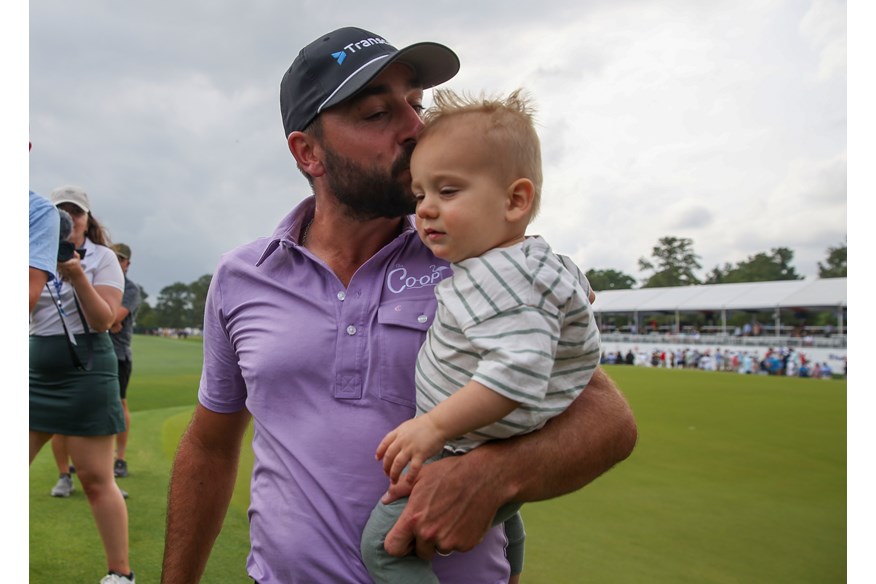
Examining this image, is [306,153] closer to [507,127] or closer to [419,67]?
[419,67]

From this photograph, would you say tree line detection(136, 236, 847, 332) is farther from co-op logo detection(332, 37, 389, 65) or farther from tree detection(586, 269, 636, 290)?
co-op logo detection(332, 37, 389, 65)

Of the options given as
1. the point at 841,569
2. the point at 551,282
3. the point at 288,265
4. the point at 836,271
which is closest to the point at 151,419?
the point at 841,569

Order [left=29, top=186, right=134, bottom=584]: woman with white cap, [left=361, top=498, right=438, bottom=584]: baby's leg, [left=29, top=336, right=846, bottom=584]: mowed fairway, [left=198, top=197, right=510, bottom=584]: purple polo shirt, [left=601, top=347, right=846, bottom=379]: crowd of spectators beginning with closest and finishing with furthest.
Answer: [left=361, top=498, right=438, bottom=584]: baby's leg, [left=198, top=197, right=510, bottom=584]: purple polo shirt, [left=29, top=186, right=134, bottom=584]: woman with white cap, [left=29, top=336, right=846, bottom=584]: mowed fairway, [left=601, top=347, right=846, bottom=379]: crowd of spectators

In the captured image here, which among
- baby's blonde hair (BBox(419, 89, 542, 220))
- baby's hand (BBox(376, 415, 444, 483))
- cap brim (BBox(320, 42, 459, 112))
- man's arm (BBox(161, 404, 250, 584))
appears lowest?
man's arm (BBox(161, 404, 250, 584))

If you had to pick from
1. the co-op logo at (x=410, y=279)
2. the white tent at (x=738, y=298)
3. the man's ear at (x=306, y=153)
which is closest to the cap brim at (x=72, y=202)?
the man's ear at (x=306, y=153)

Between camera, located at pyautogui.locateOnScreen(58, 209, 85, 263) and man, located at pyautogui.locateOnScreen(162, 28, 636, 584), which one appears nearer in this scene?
man, located at pyautogui.locateOnScreen(162, 28, 636, 584)

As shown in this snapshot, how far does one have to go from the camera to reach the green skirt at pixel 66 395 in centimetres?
406

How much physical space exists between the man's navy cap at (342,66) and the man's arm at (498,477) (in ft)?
3.03

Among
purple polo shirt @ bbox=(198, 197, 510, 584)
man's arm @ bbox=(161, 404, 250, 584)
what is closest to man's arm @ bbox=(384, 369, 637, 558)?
purple polo shirt @ bbox=(198, 197, 510, 584)

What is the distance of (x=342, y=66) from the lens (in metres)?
1.82

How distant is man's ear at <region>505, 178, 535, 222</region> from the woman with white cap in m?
3.14

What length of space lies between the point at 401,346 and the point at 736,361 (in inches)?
1326

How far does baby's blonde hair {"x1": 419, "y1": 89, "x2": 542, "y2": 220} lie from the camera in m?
1.53

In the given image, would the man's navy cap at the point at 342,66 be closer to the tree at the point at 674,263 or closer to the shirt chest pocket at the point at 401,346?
the shirt chest pocket at the point at 401,346
